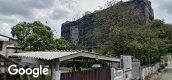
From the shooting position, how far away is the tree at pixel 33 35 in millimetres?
41344

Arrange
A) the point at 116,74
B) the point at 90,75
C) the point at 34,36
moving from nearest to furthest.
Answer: the point at 90,75
the point at 116,74
the point at 34,36

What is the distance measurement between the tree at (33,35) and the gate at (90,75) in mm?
26765

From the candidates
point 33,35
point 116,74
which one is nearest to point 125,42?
point 116,74

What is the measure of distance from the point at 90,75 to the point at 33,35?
2817 centimetres

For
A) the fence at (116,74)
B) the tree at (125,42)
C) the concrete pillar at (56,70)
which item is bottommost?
the fence at (116,74)

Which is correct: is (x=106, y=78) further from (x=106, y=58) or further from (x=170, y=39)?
(x=170, y=39)

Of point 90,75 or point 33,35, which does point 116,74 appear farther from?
point 33,35

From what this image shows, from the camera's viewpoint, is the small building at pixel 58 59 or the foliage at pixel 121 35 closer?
the small building at pixel 58 59

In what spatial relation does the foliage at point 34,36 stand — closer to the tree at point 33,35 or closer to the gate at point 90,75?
the tree at point 33,35

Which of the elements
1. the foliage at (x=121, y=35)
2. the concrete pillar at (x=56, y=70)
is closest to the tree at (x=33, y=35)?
the foliage at (x=121, y=35)

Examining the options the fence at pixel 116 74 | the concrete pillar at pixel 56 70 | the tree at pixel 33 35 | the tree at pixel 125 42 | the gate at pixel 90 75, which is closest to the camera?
the concrete pillar at pixel 56 70

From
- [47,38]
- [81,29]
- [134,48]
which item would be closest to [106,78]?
[134,48]

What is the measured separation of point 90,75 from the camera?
14.7 metres

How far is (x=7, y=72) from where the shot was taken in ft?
45.3
